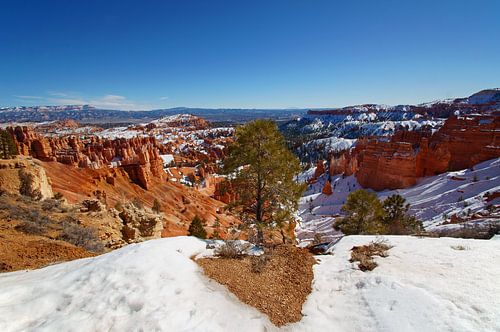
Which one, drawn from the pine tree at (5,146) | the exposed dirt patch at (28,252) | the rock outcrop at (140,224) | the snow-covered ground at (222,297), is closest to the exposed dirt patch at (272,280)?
the snow-covered ground at (222,297)

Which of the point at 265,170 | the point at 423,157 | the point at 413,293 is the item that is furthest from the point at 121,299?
the point at 423,157

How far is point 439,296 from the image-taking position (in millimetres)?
5391

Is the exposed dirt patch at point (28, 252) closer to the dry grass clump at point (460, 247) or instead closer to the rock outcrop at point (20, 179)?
the rock outcrop at point (20, 179)

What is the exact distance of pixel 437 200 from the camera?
113 feet

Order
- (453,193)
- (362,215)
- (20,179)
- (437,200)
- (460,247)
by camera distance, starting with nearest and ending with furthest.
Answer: (460,247), (362,215), (20,179), (453,193), (437,200)

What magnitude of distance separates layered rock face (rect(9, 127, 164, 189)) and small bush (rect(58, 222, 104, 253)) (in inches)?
1266

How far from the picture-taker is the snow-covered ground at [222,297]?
4859mm

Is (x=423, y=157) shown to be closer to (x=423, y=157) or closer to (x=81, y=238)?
(x=423, y=157)

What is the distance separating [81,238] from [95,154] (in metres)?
65.1

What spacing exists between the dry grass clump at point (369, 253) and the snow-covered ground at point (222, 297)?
0.81 ft

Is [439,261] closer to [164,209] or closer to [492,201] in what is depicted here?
[492,201]

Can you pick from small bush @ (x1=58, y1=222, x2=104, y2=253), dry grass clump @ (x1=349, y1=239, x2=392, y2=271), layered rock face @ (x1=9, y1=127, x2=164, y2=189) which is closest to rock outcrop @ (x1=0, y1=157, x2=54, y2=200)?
small bush @ (x1=58, y1=222, x2=104, y2=253)

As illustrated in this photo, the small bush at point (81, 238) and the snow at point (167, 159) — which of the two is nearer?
the small bush at point (81, 238)

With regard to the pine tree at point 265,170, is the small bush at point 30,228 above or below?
below
